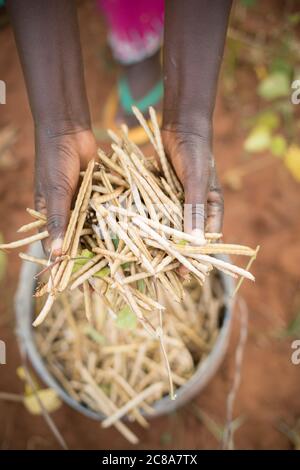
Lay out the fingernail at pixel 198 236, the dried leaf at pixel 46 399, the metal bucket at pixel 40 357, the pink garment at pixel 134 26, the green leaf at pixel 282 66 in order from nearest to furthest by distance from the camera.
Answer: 1. the fingernail at pixel 198 236
2. the metal bucket at pixel 40 357
3. the dried leaf at pixel 46 399
4. the pink garment at pixel 134 26
5. the green leaf at pixel 282 66

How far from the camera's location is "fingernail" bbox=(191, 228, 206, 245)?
847 millimetres

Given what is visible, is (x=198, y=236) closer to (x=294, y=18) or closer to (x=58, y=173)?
(x=58, y=173)

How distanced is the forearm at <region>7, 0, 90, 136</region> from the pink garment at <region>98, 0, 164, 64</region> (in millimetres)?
699

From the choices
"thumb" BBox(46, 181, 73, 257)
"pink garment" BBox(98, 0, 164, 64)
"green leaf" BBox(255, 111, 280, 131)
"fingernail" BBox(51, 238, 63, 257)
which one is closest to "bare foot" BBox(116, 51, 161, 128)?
"pink garment" BBox(98, 0, 164, 64)

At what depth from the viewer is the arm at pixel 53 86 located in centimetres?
98

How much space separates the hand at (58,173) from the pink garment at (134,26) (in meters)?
0.81

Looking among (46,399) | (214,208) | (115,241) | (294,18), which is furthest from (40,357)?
(294,18)

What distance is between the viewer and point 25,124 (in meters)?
2.01

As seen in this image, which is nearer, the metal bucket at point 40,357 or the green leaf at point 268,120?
the metal bucket at point 40,357

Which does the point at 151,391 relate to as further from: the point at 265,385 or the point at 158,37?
the point at 158,37

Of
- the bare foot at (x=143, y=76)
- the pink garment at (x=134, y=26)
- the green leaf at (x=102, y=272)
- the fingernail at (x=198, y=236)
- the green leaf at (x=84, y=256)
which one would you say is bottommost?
the green leaf at (x=102, y=272)

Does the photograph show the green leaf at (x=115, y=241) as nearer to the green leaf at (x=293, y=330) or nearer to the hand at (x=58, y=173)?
the hand at (x=58, y=173)

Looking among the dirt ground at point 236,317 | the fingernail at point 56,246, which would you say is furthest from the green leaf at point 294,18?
the fingernail at point 56,246
